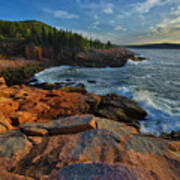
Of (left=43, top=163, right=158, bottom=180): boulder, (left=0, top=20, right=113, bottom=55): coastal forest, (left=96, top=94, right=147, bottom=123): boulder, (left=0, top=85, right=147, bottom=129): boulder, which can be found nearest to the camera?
(left=43, top=163, right=158, bottom=180): boulder

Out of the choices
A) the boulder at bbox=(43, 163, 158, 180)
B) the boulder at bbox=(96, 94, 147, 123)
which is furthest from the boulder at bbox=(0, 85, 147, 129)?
the boulder at bbox=(43, 163, 158, 180)

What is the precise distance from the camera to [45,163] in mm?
2951

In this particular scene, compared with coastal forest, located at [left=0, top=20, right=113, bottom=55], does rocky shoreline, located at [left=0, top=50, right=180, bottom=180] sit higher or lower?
lower

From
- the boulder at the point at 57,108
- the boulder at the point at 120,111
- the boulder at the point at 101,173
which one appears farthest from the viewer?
the boulder at the point at 120,111

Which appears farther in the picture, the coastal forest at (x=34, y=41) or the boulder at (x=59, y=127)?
the coastal forest at (x=34, y=41)

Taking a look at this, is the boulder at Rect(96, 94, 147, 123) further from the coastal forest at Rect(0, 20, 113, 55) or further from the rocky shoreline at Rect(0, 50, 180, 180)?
the coastal forest at Rect(0, 20, 113, 55)

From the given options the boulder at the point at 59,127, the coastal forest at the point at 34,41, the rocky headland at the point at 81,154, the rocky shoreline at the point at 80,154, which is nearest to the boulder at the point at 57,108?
the rocky shoreline at the point at 80,154

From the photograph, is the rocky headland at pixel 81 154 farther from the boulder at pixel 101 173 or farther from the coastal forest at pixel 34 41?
the coastal forest at pixel 34 41

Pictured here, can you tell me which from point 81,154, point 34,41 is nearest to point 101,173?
point 81,154

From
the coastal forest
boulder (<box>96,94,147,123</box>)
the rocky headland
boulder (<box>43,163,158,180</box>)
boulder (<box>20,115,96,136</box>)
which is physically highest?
the coastal forest

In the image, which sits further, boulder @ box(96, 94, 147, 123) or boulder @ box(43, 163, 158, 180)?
boulder @ box(96, 94, 147, 123)

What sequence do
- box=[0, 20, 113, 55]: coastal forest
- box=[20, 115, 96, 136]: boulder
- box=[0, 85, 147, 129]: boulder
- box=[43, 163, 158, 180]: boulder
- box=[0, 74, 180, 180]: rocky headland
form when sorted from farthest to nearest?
box=[0, 20, 113, 55]: coastal forest, box=[0, 85, 147, 129]: boulder, box=[20, 115, 96, 136]: boulder, box=[0, 74, 180, 180]: rocky headland, box=[43, 163, 158, 180]: boulder

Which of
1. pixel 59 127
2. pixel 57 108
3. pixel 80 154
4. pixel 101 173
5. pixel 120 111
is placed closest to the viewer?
pixel 101 173

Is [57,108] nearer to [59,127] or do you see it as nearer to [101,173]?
[59,127]
